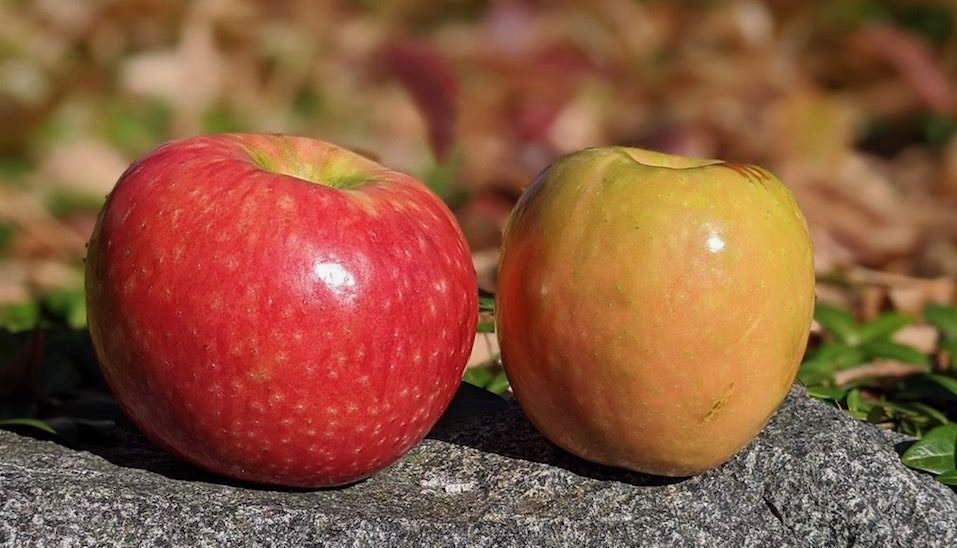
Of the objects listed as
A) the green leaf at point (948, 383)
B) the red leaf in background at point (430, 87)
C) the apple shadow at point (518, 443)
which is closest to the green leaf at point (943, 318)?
the green leaf at point (948, 383)

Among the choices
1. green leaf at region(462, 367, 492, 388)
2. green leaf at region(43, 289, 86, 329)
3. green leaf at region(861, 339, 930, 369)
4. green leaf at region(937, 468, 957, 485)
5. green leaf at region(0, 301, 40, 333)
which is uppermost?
green leaf at region(0, 301, 40, 333)

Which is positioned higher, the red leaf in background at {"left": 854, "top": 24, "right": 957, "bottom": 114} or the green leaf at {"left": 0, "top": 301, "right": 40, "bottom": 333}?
the green leaf at {"left": 0, "top": 301, "right": 40, "bottom": 333}

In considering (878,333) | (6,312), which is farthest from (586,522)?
(6,312)

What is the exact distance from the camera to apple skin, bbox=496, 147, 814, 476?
65.8 inches

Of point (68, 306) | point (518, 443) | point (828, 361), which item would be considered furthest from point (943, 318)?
point (68, 306)

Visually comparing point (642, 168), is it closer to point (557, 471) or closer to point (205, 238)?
point (557, 471)

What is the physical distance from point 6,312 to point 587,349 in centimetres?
176

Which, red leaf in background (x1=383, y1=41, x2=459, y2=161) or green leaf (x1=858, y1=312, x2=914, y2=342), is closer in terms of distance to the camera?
green leaf (x1=858, y1=312, x2=914, y2=342)

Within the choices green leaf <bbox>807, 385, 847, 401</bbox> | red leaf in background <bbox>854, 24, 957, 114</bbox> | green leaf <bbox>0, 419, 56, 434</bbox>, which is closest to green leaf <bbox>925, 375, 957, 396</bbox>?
green leaf <bbox>807, 385, 847, 401</bbox>

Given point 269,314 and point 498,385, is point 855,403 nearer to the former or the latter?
point 498,385

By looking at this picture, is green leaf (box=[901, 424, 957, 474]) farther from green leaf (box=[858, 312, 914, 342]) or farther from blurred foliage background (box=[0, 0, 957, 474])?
blurred foliage background (box=[0, 0, 957, 474])

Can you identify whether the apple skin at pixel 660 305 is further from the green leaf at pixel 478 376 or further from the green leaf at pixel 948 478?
the green leaf at pixel 478 376

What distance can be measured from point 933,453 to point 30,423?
1343 millimetres

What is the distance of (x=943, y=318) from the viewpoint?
263 cm
